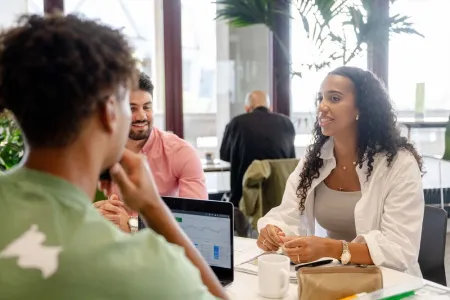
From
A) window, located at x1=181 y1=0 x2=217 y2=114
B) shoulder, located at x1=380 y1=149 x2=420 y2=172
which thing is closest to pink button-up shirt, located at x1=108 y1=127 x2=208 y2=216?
shoulder, located at x1=380 y1=149 x2=420 y2=172

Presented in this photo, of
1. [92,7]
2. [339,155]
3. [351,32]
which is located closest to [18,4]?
[92,7]

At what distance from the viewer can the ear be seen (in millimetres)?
747

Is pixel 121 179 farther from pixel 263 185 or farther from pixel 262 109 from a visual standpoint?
pixel 262 109

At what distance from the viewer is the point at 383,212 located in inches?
76.2

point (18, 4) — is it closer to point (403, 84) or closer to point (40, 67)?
point (403, 84)

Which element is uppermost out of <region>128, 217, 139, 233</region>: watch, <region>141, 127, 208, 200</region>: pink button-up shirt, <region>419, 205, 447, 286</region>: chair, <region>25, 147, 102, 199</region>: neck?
<region>25, 147, 102, 199</region>: neck

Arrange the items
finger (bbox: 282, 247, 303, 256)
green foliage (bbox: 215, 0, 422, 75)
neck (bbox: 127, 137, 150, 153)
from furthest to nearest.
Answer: green foliage (bbox: 215, 0, 422, 75)
neck (bbox: 127, 137, 150, 153)
finger (bbox: 282, 247, 303, 256)

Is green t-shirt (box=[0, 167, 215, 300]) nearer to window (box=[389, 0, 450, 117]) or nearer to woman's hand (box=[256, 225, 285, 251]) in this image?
woman's hand (box=[256, 225, 285, 251])

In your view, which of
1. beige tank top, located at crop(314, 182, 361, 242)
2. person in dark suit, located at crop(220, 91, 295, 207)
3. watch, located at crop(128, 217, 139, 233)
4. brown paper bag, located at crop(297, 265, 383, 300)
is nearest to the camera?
brown paper bag, located at crop(297, 265, 383, 300)

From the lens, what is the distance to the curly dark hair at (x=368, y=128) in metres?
2.06

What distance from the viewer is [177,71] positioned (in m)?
4.74

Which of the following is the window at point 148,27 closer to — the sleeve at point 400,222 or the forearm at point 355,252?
the sleeve at point 400,222

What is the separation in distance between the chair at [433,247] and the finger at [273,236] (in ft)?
2.00

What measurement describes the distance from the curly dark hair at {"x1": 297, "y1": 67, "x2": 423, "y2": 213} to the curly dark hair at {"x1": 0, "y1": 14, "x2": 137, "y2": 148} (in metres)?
1.47
